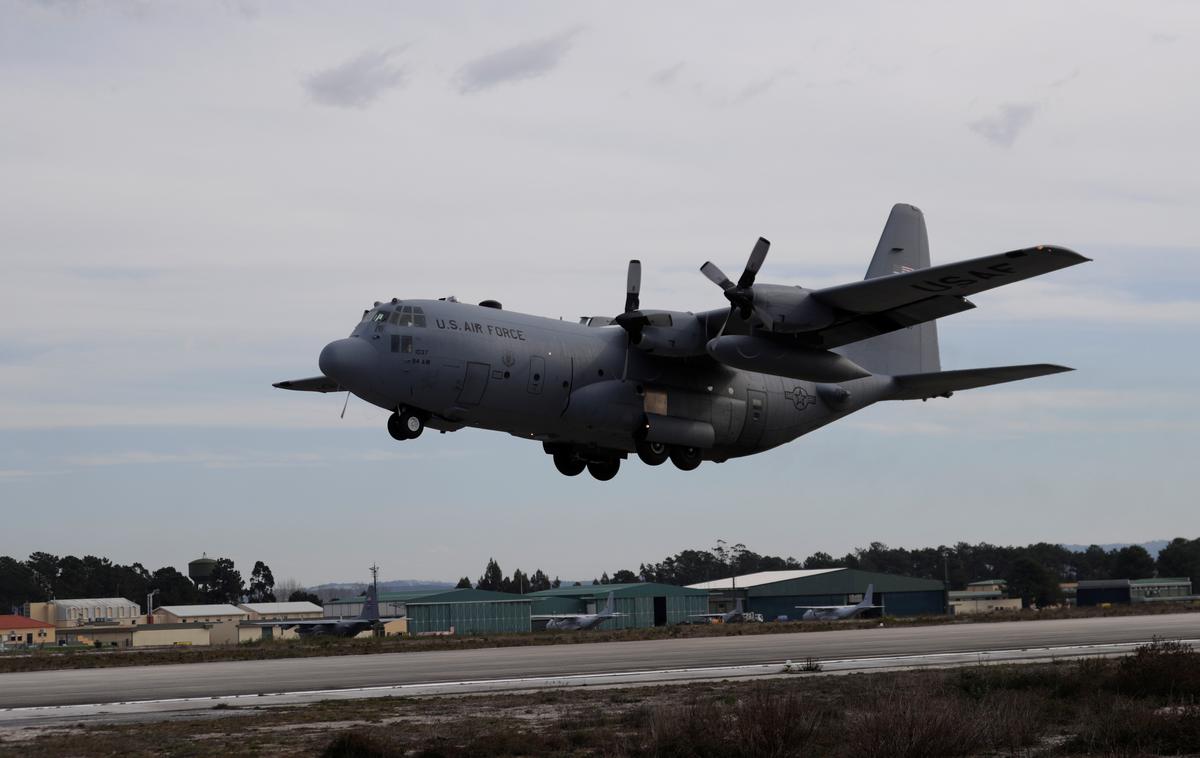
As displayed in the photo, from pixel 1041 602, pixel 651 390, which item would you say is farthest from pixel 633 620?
pixel 651 390

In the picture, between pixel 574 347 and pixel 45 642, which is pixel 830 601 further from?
pixel 574 347

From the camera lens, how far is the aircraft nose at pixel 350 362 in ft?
102

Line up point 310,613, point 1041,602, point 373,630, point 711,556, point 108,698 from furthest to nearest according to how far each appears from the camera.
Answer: point 711,556, point 310,613, point 1041,602, point 373,630, point 108,698

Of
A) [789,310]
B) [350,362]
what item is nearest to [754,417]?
[789,310]

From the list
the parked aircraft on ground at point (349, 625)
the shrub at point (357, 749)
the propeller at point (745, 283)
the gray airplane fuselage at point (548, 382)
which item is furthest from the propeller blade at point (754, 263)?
the parked aircraft on ground at point (349, 625)

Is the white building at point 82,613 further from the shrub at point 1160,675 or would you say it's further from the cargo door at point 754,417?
the shrub at point 1160,675

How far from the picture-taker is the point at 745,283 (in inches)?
1323

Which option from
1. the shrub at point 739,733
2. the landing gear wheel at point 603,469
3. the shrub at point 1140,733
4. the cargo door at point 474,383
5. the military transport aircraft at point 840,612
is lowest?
the military transport aircraft at point 840,612

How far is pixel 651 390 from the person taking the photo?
36188 mm

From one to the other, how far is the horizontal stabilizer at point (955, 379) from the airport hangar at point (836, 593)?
7923 cm

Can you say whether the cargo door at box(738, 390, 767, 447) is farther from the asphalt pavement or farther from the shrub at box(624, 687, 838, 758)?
the shrub at box(624, 687, 838, 758)

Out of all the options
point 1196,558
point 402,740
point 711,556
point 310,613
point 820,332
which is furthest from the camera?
point 711,556

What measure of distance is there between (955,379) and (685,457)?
9191 millimetres

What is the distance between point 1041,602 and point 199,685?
111 meters
